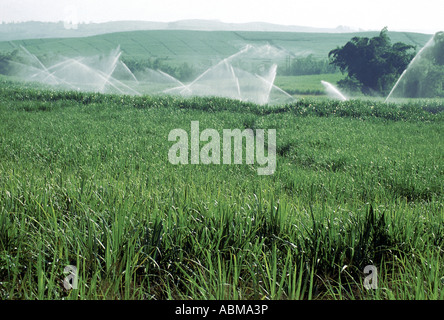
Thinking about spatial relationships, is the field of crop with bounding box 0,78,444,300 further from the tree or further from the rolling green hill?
the rolling green hill

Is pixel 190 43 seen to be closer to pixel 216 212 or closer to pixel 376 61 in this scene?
pixel 376 61

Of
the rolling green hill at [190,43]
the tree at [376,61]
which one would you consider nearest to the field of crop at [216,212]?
the tree at [376,61]

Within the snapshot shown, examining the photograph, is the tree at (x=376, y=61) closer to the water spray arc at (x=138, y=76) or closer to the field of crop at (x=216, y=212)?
the water spray arc at (x=138, y=76)

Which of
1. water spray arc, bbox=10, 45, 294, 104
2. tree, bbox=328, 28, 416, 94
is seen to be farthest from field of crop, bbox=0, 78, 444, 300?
tree, bbox=328, 28, 416, 94

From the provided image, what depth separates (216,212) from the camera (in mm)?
3242

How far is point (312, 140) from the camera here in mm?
9297

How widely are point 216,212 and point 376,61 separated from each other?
3279 cm

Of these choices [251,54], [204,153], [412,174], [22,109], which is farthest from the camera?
[251,54]

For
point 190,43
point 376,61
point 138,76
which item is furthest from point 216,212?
point 190,43

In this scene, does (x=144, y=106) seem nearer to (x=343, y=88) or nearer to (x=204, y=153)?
(x=204, y=153)

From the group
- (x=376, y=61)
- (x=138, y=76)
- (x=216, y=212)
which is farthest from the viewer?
(x=138, y=76)
